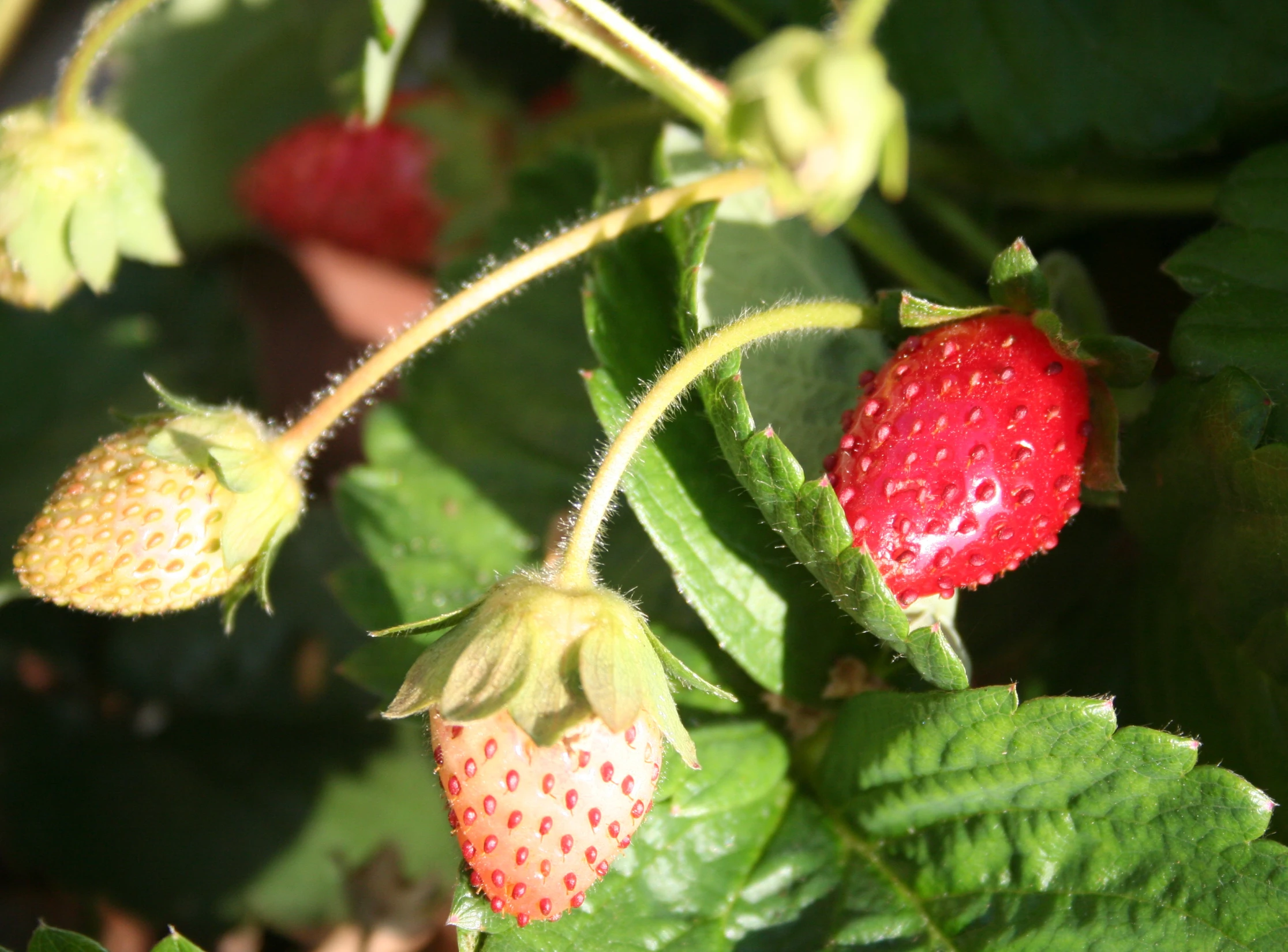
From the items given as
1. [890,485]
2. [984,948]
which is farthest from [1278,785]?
[890,485]

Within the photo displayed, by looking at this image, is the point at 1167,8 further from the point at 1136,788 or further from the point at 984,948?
the point at 984,948

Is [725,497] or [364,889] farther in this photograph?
[364,889]

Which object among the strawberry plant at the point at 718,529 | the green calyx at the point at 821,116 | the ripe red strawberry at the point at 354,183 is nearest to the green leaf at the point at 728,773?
the strawberry plant at the point at 718,529

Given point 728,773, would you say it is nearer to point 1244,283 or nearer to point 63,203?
point 1244,283

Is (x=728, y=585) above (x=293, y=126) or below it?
below

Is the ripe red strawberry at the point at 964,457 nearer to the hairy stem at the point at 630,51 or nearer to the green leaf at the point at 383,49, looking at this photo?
the hairy stem at the point at 630,51

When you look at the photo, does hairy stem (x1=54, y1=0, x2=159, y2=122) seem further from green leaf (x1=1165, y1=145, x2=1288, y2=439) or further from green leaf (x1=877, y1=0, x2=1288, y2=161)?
green leaf (x1=1165, y1=145, x2=1288, y2=439)
